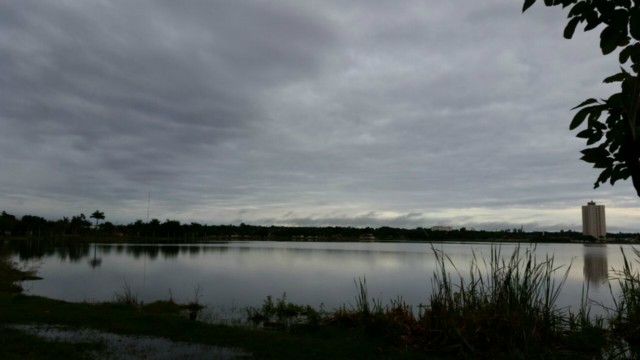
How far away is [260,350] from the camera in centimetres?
1048

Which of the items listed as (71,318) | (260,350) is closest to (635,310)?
(260,350)

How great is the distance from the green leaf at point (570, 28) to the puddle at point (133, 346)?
30.0 feet

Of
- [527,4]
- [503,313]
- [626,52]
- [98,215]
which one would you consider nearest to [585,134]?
[626,52]

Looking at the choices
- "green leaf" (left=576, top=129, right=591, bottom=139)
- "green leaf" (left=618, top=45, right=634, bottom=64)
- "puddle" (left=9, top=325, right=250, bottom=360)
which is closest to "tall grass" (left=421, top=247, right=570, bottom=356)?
"puddle" (left=9, top=325, right=250, bottom=360)

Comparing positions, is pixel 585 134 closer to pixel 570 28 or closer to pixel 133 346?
pixel 570 28

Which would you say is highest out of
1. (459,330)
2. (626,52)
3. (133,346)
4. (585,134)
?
(626,52)

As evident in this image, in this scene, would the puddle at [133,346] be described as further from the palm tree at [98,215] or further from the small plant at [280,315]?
the palm tree at [98,215]

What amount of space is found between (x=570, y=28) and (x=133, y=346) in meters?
10.7

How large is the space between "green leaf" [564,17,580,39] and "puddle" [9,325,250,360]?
9159 millimetres

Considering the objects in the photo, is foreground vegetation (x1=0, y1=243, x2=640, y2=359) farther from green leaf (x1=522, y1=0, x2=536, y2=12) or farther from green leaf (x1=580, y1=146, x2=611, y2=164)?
green leaf (x1=522, y1=0, x2=536, y2=12)

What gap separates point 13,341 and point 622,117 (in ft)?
38.4

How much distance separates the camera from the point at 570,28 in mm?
2182

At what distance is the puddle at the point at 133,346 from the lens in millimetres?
9781

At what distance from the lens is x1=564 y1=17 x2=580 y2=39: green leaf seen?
84.9 inches
